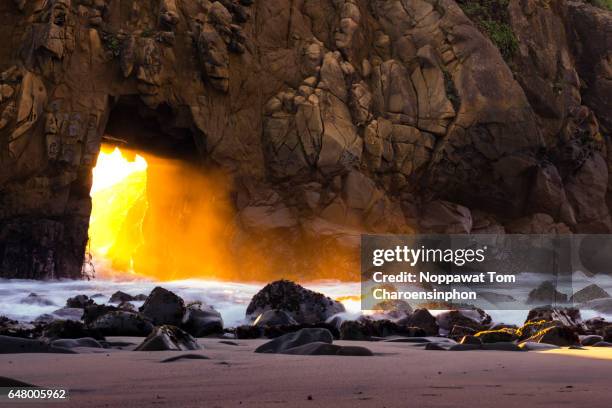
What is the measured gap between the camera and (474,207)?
23.0 meters

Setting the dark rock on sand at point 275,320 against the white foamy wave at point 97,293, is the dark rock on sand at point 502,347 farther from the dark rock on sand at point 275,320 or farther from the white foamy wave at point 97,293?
the white foamy wave at point 97,293

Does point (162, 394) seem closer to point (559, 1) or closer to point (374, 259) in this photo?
point (374, 259)

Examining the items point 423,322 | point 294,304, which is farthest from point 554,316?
point 294,304

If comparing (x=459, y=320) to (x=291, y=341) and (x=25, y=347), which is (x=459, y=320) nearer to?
(x=291, y=341)

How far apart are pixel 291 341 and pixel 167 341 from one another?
870 mm

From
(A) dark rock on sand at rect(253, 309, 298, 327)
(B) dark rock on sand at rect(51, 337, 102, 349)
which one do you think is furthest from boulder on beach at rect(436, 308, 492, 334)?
(B) dark rock on sand at rect(51, 337, 102, 349)

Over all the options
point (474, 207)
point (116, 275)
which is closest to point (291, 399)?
point (474, 207)

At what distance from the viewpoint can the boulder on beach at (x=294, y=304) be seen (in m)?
9.97

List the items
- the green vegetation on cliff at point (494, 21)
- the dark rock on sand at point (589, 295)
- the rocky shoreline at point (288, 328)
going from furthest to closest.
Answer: the green vegetation on cliff at point (494, 21)
the dark rock on sand at point (589, 295)
the rocky shoreline at point (288, 328)

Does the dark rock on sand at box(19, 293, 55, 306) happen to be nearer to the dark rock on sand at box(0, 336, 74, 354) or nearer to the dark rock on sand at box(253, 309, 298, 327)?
the dark rock on sand at box(253, 309, 298, 327)

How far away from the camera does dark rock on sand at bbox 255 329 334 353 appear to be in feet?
16.4

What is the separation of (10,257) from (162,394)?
1578cm

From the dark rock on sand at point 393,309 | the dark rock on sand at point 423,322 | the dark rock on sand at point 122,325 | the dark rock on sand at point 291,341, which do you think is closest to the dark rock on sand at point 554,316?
the dark rock on sand at point 423,322

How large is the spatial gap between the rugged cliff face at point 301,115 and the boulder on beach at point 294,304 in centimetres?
917
